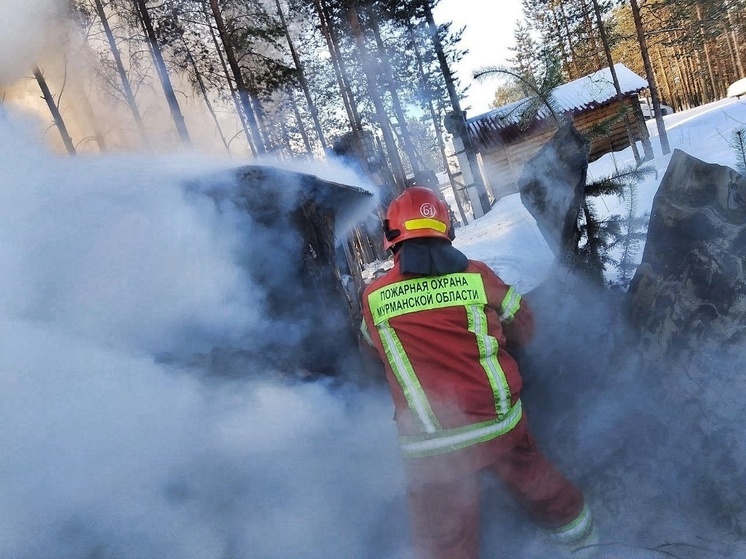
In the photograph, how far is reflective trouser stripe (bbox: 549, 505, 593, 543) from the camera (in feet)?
7.18

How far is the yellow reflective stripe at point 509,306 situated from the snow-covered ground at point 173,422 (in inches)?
40.3

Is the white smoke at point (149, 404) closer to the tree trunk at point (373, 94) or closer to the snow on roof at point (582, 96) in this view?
the tree trunk at point (373, 94)

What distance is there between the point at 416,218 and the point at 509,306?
0.62 meters

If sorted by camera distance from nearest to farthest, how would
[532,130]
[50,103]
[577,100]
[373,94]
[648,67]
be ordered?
[50,103]
[648,67]
[373,94]
[532,130]
[577,100]

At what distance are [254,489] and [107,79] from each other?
18.4m

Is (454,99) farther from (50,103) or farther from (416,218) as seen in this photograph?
(416,218)

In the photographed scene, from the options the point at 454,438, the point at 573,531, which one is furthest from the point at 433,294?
the point at 573,531

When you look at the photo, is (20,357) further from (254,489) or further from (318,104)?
(318,104)

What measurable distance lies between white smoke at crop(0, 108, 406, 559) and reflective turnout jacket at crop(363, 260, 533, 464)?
766 mm

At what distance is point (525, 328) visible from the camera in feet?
7.53

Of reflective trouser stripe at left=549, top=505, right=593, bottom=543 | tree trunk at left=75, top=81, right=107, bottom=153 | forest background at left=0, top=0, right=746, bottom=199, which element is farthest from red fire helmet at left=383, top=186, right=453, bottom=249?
tree trunk at left=75, top=81, right=107, bottom=153

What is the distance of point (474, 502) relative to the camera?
212cm

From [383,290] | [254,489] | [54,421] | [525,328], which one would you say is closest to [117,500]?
[54,421]

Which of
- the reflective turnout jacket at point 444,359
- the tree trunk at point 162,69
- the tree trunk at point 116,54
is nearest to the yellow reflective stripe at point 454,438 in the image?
the reflective turnout jacket at point 444,359
